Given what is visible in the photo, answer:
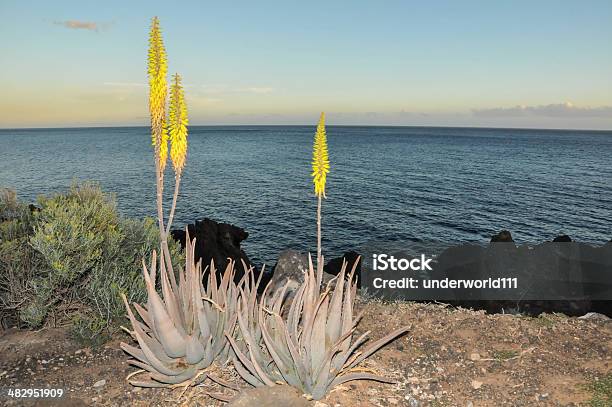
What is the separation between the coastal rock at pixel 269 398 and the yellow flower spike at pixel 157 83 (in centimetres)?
221

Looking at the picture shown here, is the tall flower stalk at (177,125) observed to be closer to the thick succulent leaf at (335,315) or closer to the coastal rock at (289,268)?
the thick succulent leaf at (335,315)

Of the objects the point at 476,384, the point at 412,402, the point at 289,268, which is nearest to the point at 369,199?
the point at 289,268

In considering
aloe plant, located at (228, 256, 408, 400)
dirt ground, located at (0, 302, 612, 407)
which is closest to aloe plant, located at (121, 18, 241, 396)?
dirt ground, located at (0, 302, 612, 407)

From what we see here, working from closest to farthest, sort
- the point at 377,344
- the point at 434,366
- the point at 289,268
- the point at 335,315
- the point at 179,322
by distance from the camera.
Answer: the point at 335,315, the point at 377,344, the point at 179,322, the point at 434,366, the point at 289,268

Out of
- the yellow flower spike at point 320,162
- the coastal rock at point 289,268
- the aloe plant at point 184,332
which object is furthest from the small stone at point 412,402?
the coastal rock at point 289,268

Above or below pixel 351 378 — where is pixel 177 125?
above

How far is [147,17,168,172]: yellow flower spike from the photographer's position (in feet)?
12.0

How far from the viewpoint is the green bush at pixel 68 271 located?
601cm

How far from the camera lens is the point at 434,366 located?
522cm

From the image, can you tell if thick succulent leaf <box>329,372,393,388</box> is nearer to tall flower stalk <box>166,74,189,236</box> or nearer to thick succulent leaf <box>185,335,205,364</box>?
thick succulent leaf <box>185,335,205,364</box>

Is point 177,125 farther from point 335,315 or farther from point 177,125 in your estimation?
point 335,315

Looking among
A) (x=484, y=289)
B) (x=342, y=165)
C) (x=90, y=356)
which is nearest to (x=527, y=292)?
(x=484, y=289)

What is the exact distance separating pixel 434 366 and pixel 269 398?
7.02ft

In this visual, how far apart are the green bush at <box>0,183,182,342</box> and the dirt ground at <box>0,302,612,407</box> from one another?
1.05 ft
